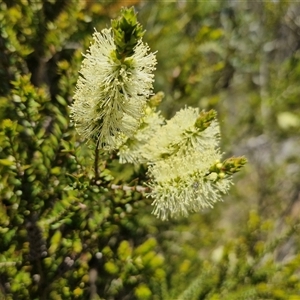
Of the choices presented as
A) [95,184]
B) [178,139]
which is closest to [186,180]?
[178,139]

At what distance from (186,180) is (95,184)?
0.33 meters

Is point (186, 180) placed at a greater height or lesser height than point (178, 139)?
lesser

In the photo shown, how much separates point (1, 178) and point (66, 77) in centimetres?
47

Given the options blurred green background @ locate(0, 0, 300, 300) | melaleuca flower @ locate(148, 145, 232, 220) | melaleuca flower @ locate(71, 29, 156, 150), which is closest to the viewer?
melaleuca flower @ locate(71, 29, 156, 150)

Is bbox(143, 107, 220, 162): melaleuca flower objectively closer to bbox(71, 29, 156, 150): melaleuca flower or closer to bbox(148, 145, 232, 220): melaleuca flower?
bbox(148, 145, 232, 220): melaleuca flower

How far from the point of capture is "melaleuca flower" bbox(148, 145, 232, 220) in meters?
1.44

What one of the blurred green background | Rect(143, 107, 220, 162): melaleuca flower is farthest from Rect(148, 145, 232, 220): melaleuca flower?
the blurred green background

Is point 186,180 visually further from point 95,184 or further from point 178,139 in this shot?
point 95,184

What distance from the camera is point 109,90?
124 centimetres

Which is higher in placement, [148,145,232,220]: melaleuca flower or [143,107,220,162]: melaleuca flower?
[143,107,220,162]: melaleuca flower

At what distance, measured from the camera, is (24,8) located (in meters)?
1.92

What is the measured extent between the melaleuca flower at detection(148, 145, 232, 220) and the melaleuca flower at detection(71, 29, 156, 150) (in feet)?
0.77

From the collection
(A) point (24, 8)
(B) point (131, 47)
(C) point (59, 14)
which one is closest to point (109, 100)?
(B) point (131, 47)

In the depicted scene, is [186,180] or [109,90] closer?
[109,90]
